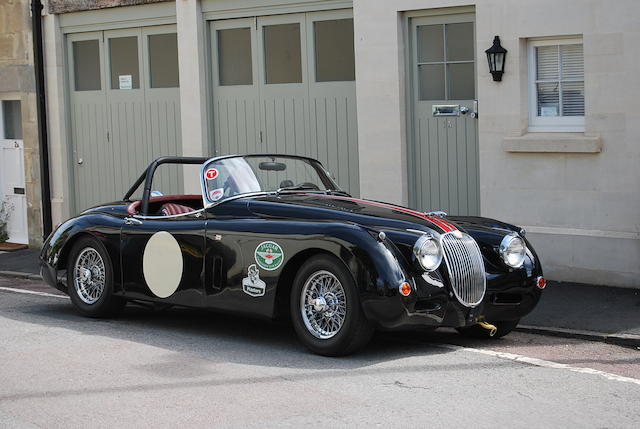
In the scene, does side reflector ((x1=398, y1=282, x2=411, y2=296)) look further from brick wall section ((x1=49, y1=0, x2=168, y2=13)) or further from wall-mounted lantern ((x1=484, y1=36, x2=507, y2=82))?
brick wall section ((x1=49, y1=0, x2=168, y2=13))

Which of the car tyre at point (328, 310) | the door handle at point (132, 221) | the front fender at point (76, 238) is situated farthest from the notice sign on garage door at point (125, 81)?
the car tyre at point (328, 310)

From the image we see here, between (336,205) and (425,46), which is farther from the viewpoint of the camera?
(425,46)

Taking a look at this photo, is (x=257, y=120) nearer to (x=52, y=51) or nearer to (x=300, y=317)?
(x=52, y=51)

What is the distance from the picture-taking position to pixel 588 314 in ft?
33.4

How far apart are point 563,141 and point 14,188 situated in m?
9.84

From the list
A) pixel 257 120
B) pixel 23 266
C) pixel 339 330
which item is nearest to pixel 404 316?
pixel 339 330

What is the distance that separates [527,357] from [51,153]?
35.9 ft

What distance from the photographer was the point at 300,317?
8.56 m

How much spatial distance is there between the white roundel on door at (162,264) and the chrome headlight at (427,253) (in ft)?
7.41

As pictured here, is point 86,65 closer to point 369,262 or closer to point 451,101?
Answer: point 451,101

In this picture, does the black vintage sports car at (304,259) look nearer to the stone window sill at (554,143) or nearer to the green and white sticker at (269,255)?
the green and white sticker at (269,255)

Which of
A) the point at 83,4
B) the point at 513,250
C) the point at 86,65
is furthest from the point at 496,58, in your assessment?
the point at 86,65

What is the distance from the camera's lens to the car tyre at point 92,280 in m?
10.2

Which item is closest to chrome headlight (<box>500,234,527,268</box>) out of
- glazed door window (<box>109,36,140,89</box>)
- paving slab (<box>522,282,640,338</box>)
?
paving slab (<box>522,282,640,338</box>)
